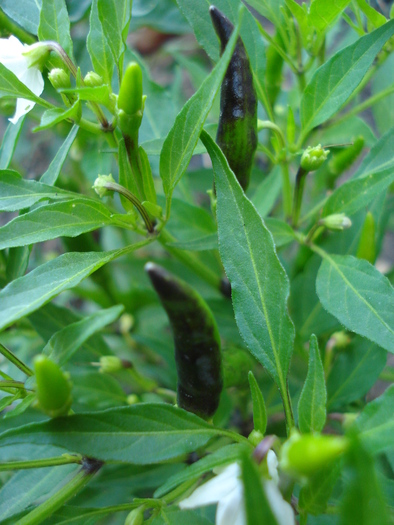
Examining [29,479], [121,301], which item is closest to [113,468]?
[29,479]

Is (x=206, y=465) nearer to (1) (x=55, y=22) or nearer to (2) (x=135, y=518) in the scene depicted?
(2) (x=135, y=518)

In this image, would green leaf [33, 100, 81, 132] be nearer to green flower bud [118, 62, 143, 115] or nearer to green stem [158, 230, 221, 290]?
green flower bud [118, 62, 143, 115]

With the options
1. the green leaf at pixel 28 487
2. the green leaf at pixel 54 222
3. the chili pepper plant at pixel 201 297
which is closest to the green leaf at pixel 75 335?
the chili pepper plant at pixel 201 297

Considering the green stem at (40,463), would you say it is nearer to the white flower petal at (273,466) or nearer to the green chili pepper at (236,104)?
the white flower petal at (273,466)

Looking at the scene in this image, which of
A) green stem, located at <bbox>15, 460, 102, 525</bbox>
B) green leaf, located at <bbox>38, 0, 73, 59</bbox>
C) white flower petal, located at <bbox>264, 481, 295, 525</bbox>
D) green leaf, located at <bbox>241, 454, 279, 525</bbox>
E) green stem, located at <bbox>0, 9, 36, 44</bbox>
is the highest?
green stem, located at <bbox>0, 9, 36, 44</bbox>

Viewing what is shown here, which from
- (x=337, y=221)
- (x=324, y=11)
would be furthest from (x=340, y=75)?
(x=337, y=221)

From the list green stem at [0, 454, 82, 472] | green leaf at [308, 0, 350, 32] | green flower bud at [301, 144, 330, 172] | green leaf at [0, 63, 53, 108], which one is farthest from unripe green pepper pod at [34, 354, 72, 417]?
green leaf at [308, 0, 350, 32]
